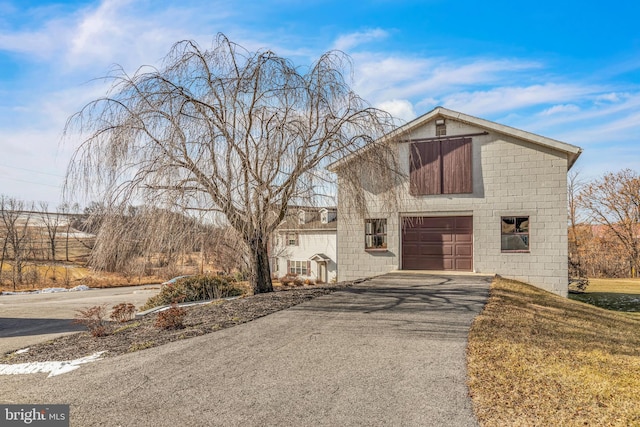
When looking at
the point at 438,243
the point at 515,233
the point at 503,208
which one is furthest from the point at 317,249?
the point at 515,233

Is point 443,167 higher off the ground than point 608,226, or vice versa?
point 443,167

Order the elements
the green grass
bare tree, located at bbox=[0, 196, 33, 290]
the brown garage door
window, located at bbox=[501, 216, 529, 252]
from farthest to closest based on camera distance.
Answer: bare tree, located at bbox=[0, 196, 33, 290], the green grass, the brown garage door, window, located at bbox=[501, 216, 529, 252]

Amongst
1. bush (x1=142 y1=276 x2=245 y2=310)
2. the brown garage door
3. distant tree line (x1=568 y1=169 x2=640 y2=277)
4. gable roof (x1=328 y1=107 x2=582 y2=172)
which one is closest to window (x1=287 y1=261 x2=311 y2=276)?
bush (x1=142 y1=276 x2=245 y2=310)

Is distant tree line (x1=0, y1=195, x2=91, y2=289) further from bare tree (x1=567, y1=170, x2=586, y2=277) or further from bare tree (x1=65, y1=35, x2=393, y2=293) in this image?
bare tree (x1=567, y1=170, x2=586, y2=277)

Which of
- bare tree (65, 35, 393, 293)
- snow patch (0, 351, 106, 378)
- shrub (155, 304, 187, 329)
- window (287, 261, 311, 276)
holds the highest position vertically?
bare tree (65, 35, 393, 293)

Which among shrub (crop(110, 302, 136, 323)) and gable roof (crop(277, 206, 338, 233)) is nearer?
gable roof (crop(277, 206, 338, 233))

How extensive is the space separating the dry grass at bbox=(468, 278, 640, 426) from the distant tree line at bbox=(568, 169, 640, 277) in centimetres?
2429

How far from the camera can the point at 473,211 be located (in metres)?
15.0

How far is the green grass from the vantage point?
16.0 m

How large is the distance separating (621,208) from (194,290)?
30452 mm

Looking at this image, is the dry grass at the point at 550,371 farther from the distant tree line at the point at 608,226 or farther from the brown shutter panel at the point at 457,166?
the distant tree line at the point at 608,226

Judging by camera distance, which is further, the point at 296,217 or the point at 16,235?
the point at 16,235

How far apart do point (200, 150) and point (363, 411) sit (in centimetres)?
622

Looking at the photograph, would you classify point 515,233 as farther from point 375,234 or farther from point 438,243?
point 375,234
